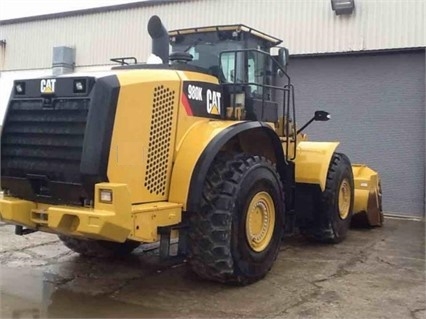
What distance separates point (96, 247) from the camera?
22.3 ft

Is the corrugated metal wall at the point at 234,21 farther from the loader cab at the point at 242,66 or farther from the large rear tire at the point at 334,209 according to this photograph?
the loader cab at the point at 242,66

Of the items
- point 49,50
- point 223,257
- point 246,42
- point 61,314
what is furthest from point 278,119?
point 49,50

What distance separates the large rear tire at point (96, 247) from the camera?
6709mm

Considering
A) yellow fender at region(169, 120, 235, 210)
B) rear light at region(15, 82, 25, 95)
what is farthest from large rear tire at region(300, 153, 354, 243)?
rear light at region(15, 82, 25, 95)

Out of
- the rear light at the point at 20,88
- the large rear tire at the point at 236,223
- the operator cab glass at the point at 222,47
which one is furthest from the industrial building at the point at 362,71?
the large rear tire at the point at 236,223

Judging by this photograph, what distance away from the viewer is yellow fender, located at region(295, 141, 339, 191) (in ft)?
24.5

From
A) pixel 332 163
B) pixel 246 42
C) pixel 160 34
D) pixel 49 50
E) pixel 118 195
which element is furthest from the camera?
pixel 49 50

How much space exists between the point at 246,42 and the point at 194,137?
204cm

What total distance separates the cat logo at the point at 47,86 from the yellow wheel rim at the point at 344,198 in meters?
4.74

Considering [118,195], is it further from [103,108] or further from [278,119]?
[278,119]

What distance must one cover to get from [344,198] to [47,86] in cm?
506

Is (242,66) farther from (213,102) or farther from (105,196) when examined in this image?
(105,196)

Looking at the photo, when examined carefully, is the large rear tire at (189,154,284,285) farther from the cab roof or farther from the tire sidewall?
the cab roof

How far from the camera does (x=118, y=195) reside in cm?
462
